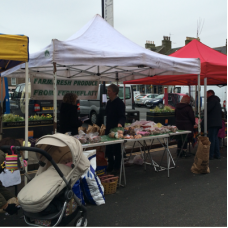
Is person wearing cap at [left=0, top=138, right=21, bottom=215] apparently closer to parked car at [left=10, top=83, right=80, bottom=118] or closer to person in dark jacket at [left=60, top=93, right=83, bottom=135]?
person in dark jacket at [left=60, top=93, right=83, bottom=135]

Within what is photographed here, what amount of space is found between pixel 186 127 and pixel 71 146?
4742 mm

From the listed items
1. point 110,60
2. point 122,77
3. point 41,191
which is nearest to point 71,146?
point 41,191

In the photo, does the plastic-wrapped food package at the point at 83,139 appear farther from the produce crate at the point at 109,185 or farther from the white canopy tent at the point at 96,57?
the produce crate at the point at 109,185

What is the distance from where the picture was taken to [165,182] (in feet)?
17.1

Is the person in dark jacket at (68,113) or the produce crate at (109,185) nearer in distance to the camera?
the produce crate at (109,185)

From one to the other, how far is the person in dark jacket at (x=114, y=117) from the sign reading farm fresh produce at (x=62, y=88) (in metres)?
1.74

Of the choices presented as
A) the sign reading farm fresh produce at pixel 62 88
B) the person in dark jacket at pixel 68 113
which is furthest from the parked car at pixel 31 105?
the person in dark jacket at pixel 68 113

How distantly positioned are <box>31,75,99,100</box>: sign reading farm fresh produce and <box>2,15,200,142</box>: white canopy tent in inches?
6.6

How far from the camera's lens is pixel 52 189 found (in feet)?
8.78

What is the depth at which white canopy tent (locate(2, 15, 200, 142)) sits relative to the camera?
4.34 m

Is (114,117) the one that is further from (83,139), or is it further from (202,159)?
(202,159)

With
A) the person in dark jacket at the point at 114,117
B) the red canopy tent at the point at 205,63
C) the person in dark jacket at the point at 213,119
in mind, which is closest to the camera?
the person in dark jacket at the point at 114,117

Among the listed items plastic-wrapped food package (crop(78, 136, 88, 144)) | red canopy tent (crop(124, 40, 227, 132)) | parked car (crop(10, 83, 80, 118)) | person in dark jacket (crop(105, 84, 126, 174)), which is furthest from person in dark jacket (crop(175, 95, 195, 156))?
parked car (crop(10, 83, 80, 118))

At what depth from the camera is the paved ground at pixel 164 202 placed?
355 cm
